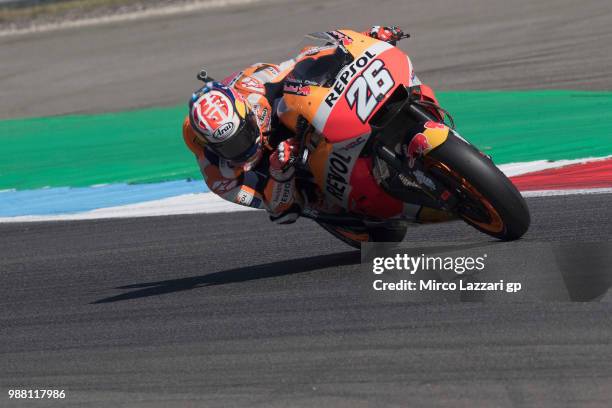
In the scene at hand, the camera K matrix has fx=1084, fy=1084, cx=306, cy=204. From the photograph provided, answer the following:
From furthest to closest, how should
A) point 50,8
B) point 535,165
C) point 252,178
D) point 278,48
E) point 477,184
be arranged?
1. point 50,8
2. point 278,48
3. point 535,165
4. point 252,178
5. point 477,184

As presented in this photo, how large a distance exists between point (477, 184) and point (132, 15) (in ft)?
58.8

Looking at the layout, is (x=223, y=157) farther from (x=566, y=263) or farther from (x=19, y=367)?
(x=566, y=263)

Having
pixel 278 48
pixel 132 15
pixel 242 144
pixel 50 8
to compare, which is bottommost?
pixel 50 8

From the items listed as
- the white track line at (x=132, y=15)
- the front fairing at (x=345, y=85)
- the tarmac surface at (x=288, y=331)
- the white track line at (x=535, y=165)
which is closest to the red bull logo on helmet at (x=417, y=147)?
the front fairing at (x=345, y=85)

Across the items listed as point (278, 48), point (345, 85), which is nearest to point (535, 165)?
point (345, 85)

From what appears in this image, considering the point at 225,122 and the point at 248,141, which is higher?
the point at 225,122

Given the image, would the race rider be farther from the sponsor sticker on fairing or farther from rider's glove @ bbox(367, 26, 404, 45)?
the sponsor sticker on fairing

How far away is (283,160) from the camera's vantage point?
6.04 meters

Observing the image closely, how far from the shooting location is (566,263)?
5707 mm

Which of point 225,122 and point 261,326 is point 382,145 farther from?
point 261,326

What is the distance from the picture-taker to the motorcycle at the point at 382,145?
5.66 meters

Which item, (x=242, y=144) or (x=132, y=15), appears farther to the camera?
(x=132, y=15)

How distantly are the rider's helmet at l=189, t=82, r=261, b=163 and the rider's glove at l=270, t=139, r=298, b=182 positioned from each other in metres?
0.16

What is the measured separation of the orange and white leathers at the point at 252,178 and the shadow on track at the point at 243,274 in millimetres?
568
